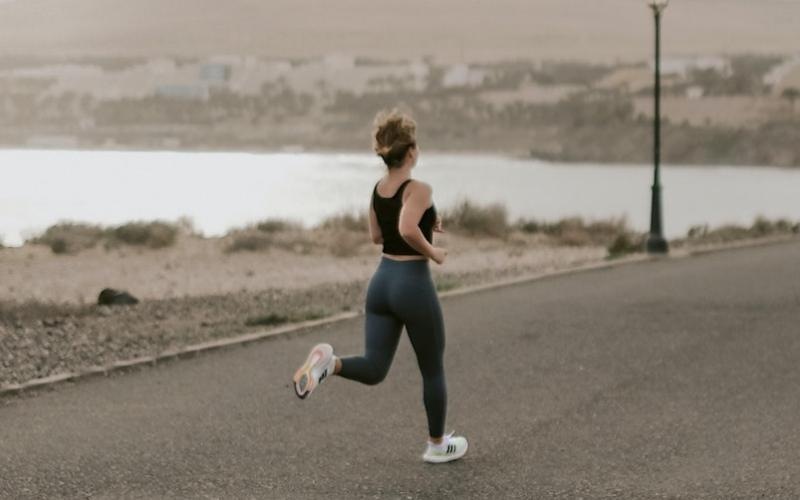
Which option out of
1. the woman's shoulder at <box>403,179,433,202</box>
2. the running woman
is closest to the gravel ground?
the running woman

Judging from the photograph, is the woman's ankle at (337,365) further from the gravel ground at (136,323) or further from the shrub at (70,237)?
the shrub at (70,237)

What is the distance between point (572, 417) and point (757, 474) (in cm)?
188

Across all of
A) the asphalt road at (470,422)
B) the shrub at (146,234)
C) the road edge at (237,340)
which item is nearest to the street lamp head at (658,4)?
the road edge at (237,340)

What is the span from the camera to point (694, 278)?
19.1 metres

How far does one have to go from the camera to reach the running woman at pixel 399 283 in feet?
21.8

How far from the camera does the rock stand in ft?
57.7

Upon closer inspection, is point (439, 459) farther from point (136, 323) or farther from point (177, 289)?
point (177, 289)

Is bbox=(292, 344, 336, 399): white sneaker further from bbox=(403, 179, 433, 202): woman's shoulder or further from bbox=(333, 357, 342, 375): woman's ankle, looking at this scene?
bbox=(403, 179, 433, 202): woman's shoulder

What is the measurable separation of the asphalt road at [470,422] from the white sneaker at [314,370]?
584 millimetres

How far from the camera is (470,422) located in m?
8.75

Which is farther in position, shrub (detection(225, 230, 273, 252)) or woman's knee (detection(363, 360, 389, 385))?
shrub (detection(225, 230, 273, 252))

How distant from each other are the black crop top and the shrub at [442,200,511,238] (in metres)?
31.6

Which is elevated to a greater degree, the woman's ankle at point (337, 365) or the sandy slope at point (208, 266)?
the woman's ankle at point (337, 365)

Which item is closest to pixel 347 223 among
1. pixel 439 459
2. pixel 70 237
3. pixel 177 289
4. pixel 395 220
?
pixel 70 237
